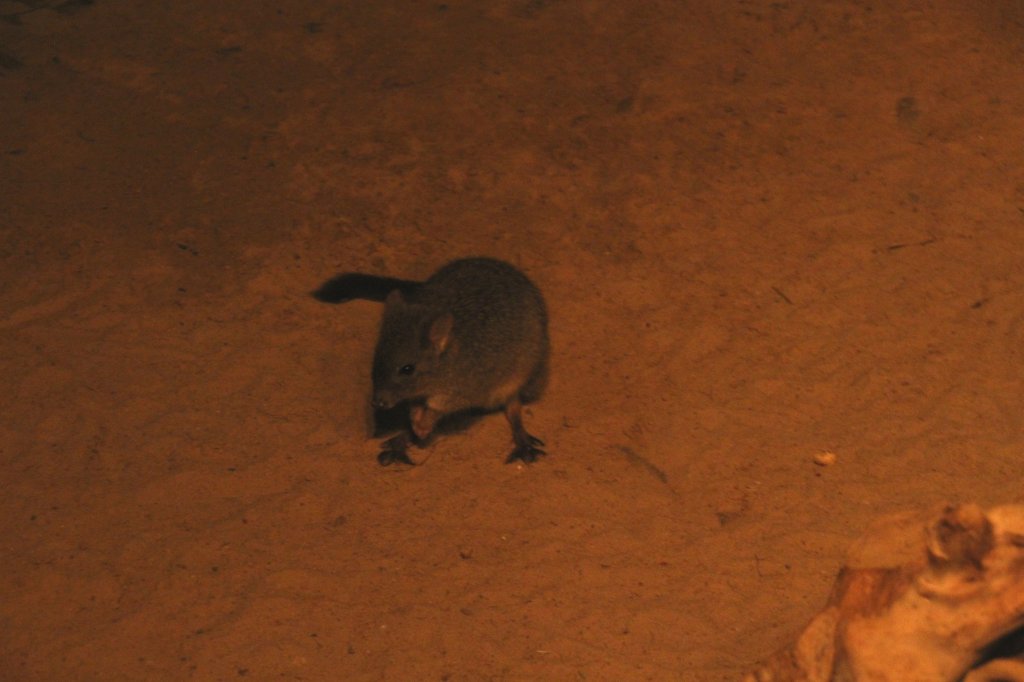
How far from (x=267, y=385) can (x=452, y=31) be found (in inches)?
146

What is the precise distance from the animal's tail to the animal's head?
0.75 meters

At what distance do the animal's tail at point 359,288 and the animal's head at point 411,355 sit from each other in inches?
29.6

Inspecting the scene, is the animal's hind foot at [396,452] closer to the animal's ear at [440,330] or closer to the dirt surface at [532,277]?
the dirt surface at [532,277]

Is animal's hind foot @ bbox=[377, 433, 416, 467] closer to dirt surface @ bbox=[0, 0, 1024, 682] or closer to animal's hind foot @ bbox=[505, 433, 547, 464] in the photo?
dirt surface @ bbox=[0, 0, 1024, 682]

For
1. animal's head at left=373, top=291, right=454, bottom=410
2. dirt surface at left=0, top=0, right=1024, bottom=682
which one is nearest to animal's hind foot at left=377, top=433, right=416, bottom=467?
dirt surface at left=0, top=0, right=1024, bottom=682

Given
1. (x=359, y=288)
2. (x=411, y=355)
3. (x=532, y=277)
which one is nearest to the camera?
(x=411, y=355)

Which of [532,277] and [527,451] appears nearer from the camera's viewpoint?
[527,451]

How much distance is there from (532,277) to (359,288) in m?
0.99

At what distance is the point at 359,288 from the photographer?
5.60m

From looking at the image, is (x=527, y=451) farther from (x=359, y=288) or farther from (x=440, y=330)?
(x=359, y=288)

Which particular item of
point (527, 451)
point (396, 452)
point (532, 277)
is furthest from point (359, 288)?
point (527, 451)

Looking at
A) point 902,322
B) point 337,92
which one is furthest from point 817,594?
point 337,92

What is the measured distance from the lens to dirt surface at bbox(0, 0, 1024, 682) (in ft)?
13.2

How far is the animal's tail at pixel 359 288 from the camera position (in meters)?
Result: 5.57
